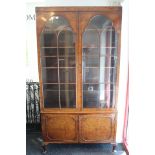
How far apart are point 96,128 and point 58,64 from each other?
42.3 inches

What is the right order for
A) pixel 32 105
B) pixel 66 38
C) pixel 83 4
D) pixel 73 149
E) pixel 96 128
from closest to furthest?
pixel 66 38 < pixel 96 128 < pixel 73 149 < pixel 83 4 < pixel 32 105

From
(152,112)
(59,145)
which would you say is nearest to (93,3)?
(152,112)

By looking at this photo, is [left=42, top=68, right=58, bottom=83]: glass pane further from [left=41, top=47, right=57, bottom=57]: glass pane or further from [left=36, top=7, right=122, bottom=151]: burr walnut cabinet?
[left=41, top=47, right=57, bottom=57]: glass pane

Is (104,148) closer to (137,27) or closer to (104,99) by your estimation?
(104,99)

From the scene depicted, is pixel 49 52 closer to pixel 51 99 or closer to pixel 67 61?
pixel 67 61

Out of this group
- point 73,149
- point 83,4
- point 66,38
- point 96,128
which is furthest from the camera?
point 83,4

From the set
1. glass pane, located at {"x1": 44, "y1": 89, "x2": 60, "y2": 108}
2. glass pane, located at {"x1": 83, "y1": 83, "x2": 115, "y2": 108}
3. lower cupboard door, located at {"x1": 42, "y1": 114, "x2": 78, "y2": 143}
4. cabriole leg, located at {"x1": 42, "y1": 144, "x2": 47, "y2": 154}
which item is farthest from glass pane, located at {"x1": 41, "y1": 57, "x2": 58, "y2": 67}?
cabriole leg, located at {"x1": 42, "y1": 144, "x2": 47, "y2": 154}

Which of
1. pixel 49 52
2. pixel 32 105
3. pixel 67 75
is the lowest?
pixel 32 105

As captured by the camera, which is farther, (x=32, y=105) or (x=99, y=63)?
(x=32, y=105)

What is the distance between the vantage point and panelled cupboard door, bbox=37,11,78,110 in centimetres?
240

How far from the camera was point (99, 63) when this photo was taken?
2553 millimetres

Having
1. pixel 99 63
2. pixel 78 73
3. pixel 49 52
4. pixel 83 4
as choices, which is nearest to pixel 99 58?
pixel 99 63

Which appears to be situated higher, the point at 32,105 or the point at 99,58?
the point at 99,58

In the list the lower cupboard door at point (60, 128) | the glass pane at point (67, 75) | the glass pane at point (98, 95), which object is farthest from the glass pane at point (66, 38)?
the lower cupboard door at point (60, 128)
